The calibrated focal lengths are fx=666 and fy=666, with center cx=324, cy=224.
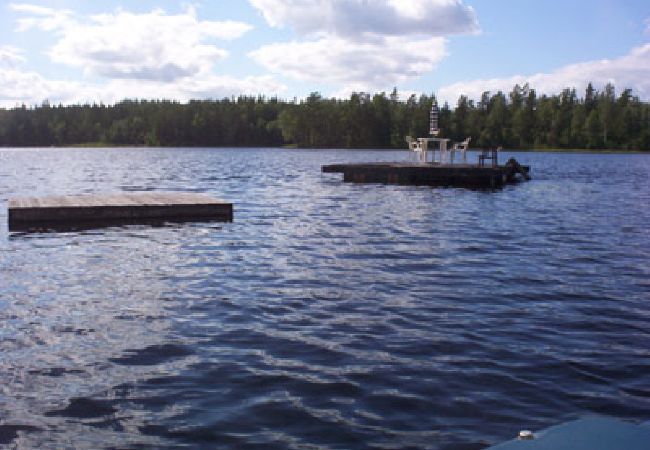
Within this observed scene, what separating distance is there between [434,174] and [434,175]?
8 centimetres

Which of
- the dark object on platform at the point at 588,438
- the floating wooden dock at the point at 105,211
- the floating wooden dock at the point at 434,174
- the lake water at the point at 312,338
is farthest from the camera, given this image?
the floating wooden dock at the point at 434,174

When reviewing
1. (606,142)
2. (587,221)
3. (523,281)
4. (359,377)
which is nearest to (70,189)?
(587,221)

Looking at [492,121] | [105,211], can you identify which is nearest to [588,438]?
[105,211]

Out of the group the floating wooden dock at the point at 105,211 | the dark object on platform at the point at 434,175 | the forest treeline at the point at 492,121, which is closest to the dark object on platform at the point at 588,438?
the floating wooden dock at the point at 105,211

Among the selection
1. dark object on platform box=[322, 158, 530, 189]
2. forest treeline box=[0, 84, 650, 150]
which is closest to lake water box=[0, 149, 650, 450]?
dark object on platform box=[322, 158, 530, 189]

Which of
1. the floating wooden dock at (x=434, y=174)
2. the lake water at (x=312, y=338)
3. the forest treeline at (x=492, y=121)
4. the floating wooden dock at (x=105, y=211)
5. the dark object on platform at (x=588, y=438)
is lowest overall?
the lake water at (x=312, y=338)

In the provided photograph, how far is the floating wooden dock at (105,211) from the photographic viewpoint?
76.2 ft

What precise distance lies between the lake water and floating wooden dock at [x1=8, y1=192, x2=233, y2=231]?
5.81 feet

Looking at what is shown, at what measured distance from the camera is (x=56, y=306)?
1244cm

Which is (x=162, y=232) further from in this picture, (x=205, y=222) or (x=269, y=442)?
(x=269, y=442)

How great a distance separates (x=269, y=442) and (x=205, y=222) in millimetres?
18735

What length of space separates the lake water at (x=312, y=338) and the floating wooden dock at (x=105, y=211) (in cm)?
177

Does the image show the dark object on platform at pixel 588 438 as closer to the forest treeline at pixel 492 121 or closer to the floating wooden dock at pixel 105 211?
the floating wooden dock at pixel 105 211

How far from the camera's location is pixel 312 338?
10.5 metres
